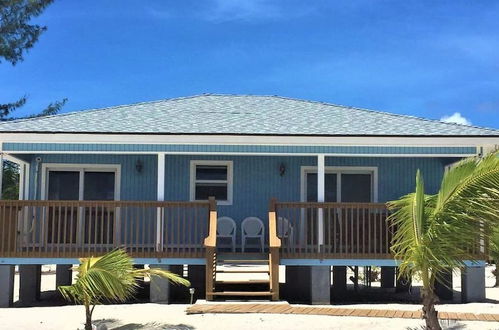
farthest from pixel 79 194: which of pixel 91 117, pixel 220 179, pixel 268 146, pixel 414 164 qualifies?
pixel 414 164

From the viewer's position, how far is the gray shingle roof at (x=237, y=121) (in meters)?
13.6

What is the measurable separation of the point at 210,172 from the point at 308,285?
11.5 ft

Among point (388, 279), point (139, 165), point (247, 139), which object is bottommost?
point (388, 279)

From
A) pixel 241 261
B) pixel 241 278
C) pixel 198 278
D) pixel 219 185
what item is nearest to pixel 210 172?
pixel 219 185

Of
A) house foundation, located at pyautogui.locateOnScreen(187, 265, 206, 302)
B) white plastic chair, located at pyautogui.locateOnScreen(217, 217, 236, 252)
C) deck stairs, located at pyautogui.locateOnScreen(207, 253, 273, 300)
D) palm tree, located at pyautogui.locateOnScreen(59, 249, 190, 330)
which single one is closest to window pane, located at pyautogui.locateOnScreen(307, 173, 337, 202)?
white plastic chair, located at pyautogui.locateOnScreen(217, 217, 236, 252)

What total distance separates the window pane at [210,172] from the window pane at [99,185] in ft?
6.85

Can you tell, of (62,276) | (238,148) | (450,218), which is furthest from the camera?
(62,276)

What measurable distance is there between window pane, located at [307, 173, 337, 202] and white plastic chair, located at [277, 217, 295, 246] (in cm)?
168

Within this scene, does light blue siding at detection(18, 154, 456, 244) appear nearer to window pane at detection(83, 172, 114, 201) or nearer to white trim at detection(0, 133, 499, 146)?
window pane at detection(83, 172, 114, 201)

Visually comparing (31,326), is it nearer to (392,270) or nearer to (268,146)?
(268,146)

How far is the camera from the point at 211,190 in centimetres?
1539

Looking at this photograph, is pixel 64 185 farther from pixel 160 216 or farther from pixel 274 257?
pixel 274 257

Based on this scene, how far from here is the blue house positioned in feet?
42.1

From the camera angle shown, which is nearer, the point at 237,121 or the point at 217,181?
the point at 237,121
